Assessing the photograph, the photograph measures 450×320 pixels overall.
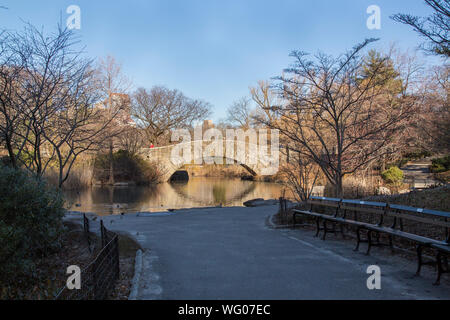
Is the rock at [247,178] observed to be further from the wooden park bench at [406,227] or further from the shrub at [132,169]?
the wooden park bench at [406,227]

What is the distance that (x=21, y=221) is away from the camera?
16.1 ft

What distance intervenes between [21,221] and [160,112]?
39.8 meters

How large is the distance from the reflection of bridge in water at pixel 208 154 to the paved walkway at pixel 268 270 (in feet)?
87.3

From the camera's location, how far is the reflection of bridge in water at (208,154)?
3466cm

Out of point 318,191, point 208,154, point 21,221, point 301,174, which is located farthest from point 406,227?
point 208,154

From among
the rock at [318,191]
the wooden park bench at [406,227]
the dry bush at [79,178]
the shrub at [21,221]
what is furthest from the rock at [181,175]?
the shrub at [21,221]

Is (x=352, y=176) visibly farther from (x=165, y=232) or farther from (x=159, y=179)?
(x=159, y=179)

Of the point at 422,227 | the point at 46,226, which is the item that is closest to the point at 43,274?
the point at 46,226

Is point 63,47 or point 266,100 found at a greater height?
point 266,100

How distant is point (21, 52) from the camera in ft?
24.2
